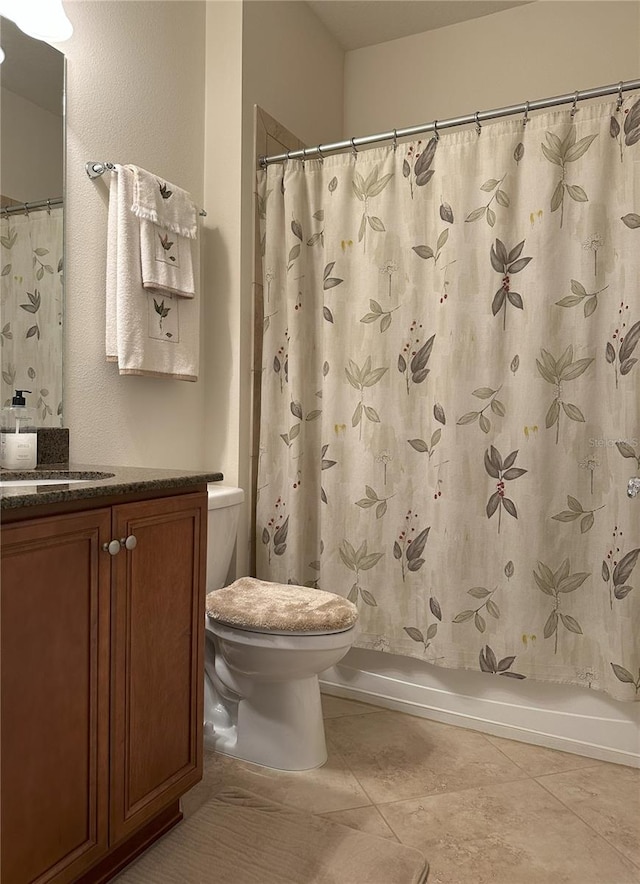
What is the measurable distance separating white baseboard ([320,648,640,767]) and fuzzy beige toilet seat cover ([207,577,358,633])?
557 mm

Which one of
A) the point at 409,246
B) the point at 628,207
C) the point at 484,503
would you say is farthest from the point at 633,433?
the point at 409,246

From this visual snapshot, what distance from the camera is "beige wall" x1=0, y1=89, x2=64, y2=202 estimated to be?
5.23ft

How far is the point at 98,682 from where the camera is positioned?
123 cm

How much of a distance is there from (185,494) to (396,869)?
3.13ft

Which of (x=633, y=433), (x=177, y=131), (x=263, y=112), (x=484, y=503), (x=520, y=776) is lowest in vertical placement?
(x=520, y=776)

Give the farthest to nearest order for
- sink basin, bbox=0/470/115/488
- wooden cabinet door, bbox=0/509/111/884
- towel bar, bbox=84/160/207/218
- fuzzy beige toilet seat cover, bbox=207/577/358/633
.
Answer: towel bar, bbox=84/160/207/218 < fuzzy beige toilet seat cover, bbox=207/577/358/633 < sink basin, bbox=0/470/115/488 < wooden cabinet door, bbox=0/509/111/884

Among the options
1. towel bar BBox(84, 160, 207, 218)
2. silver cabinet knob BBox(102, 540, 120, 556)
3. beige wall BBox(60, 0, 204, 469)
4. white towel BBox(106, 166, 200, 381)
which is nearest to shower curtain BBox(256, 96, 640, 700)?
beige wall BBox(60, 0, 204, 469)

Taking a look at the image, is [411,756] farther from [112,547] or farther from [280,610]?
[112,547]

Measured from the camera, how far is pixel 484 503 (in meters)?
2.06

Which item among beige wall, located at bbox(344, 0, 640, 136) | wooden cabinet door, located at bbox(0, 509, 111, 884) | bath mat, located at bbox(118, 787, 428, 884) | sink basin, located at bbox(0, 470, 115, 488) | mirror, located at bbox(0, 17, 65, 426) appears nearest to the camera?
wooden cabinet door, located at bbox(0, 509, 111, 884)

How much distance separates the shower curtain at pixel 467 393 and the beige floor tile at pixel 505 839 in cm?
41

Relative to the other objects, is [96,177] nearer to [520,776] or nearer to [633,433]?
[633,433]

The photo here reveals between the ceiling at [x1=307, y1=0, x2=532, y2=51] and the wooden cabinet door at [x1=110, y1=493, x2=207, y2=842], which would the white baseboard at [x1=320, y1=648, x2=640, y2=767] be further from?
the ceiling at [x1=307, y1=0, x2=532, y2=51]

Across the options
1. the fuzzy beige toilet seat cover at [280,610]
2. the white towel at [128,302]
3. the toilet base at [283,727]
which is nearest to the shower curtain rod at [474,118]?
the white towel at [128,302]
